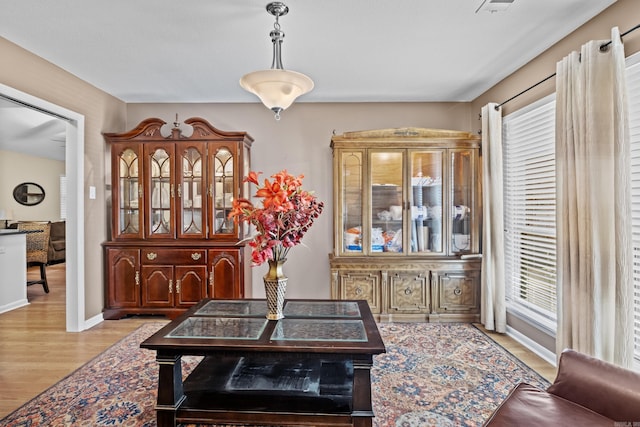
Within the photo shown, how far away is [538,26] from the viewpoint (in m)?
2.63

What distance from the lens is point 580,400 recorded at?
1.48 meters

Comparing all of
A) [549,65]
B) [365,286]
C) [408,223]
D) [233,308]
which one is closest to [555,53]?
[549,65]

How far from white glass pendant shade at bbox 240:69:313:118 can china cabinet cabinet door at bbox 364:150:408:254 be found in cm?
183

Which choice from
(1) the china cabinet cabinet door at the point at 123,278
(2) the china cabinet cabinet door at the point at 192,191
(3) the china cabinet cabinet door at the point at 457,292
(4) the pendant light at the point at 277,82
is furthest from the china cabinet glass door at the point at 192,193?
(3) the china cabinet cabinet door at the point at 457,292

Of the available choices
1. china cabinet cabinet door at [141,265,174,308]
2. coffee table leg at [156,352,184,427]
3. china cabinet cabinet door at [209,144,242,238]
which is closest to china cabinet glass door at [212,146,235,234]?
china cabinet cabinet door at [209,144,242,238]

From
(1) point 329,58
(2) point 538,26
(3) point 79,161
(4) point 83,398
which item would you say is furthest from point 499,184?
(3) point 79,161

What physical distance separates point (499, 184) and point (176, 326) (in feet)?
10.1

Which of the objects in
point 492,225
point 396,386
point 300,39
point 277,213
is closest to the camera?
point 277,213

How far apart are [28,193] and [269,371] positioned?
347 inches

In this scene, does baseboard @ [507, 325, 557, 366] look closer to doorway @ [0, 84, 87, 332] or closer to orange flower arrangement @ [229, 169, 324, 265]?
orange flower arrangement @ [229, 169, 324, 265]

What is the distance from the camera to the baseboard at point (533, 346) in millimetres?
2947

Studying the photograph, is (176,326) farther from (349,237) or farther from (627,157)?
(627,157)

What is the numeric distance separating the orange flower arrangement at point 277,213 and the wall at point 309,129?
2.23 meters

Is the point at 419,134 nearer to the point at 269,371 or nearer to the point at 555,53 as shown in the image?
the point at 555,53
